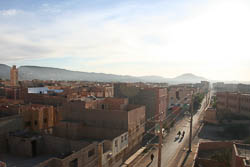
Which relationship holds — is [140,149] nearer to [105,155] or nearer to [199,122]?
[105,155]

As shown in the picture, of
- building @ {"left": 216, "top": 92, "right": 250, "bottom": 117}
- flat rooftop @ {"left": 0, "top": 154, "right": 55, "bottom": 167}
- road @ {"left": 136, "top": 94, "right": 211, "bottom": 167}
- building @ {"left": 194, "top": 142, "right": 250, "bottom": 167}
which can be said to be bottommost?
road @ {"left": 136, "top": 94, "right": 211, "bottom": 167}

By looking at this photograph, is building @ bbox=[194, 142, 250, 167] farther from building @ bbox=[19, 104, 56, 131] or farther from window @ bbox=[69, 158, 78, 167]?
building @ bbox=[19, 104, 56, 131]

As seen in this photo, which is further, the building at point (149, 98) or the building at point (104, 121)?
the building at point (149, 98)

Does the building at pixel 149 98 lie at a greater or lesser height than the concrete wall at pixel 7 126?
greater

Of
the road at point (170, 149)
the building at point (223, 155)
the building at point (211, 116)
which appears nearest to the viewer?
the building at point (223, 155)

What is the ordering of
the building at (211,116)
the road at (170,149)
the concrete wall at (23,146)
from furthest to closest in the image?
the building at (211,116) < the road at (170,149) < the concrete wall at (23,146)

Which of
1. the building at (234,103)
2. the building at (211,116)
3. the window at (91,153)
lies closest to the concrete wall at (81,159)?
the window at (91,153)

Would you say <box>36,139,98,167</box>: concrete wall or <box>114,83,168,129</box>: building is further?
<box>114,83,168,129</box>: building

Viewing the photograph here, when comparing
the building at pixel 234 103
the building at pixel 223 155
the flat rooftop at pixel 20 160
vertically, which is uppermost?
the building at pixel 234 103

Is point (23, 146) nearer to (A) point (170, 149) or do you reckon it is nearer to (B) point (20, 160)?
(B) point (20, 160)

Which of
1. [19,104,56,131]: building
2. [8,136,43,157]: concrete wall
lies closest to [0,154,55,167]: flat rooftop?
[8,136,43,157]: concrete wall

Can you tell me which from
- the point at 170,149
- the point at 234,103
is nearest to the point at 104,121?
the point at 170,149

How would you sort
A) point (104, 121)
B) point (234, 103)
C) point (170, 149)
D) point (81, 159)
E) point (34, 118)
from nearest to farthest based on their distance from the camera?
point (81, 159), point (104, 121), point (170, 149), point (34, 118), point (234, 103)

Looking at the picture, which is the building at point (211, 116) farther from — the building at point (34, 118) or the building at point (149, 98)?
the building at point (34, 118)
